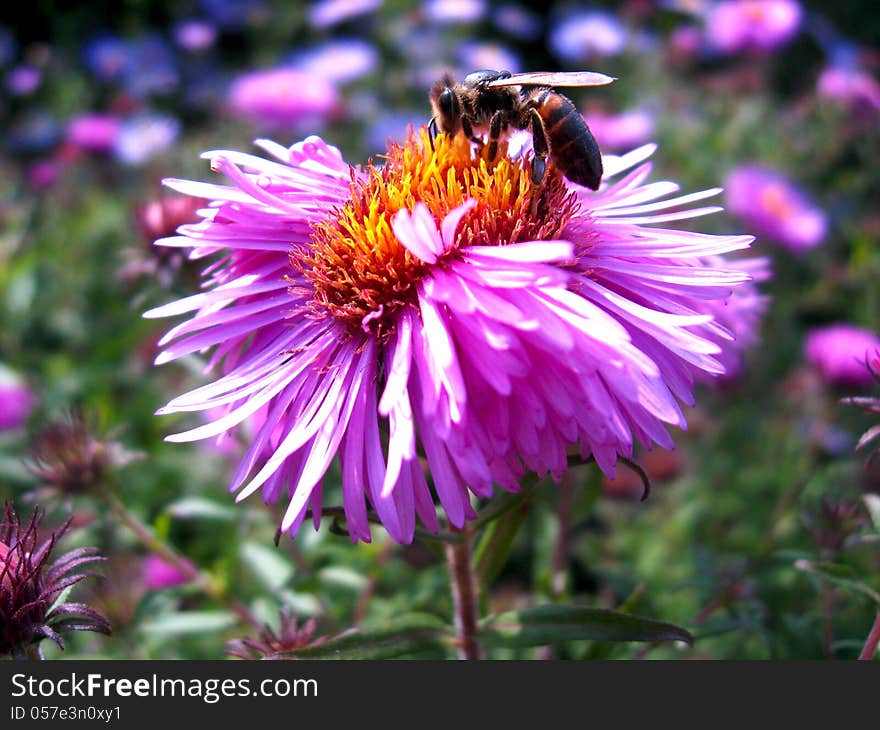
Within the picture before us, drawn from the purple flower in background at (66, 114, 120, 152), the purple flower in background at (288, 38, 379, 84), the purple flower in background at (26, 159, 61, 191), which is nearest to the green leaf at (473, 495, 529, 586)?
the purple flower in background at (26, 159, 61, 191)

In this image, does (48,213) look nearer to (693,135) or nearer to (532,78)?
(693,135)

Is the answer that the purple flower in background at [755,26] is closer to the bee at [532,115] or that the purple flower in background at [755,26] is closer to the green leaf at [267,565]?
the bee at [532,115]

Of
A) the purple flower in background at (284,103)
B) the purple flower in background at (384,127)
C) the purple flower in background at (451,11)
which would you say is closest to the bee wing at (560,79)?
the purple flower in background at (284,103)

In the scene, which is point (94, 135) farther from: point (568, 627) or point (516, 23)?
point (568, 627)

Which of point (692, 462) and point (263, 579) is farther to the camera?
point (692, 462)

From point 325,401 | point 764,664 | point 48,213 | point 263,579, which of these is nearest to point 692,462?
point 263,579

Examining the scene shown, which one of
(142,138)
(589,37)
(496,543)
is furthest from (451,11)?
(496,543)
